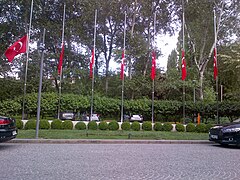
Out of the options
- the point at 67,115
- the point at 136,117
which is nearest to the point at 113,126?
the point at 67,115

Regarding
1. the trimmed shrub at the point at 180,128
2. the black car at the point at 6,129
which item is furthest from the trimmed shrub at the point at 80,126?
the black car at the point at 6,129

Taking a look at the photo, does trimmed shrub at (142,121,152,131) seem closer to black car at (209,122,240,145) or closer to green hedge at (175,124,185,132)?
green hedge at (175,124,185,132)

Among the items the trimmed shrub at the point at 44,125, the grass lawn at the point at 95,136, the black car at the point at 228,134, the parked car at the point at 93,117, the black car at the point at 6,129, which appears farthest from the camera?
the parked car at the point at 93,117

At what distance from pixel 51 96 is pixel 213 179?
1941 cm

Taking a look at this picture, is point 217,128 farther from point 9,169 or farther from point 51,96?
point 51,96

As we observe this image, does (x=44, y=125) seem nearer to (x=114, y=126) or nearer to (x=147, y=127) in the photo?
(x=114, y=126)

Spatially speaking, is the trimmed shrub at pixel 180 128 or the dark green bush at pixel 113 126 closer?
the dark green bush at pixel 113 126

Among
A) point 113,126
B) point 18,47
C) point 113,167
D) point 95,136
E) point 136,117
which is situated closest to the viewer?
point 113,167

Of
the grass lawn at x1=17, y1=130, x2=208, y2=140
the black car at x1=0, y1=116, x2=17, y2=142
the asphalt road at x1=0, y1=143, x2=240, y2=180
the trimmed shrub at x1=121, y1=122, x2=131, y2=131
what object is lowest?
the asphalt road at x1=0, y1=143, x2=240, y2=180

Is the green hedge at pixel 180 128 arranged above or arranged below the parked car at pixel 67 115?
below

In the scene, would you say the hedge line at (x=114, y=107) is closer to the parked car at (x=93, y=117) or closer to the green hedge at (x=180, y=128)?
the parked car at (x=93, y=117)

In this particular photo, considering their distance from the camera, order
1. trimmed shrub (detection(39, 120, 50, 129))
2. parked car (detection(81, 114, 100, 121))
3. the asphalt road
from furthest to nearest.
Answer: parked car (detection(81, 114, 100, 121))
trimmed shrub (detection(39, 120, 50, 129))
the asphalt road

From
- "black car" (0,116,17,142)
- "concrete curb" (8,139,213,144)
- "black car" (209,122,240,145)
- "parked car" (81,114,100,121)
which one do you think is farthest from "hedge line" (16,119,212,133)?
"black car" (0,116,17,142)

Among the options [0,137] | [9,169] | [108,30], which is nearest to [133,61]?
[108,30]
